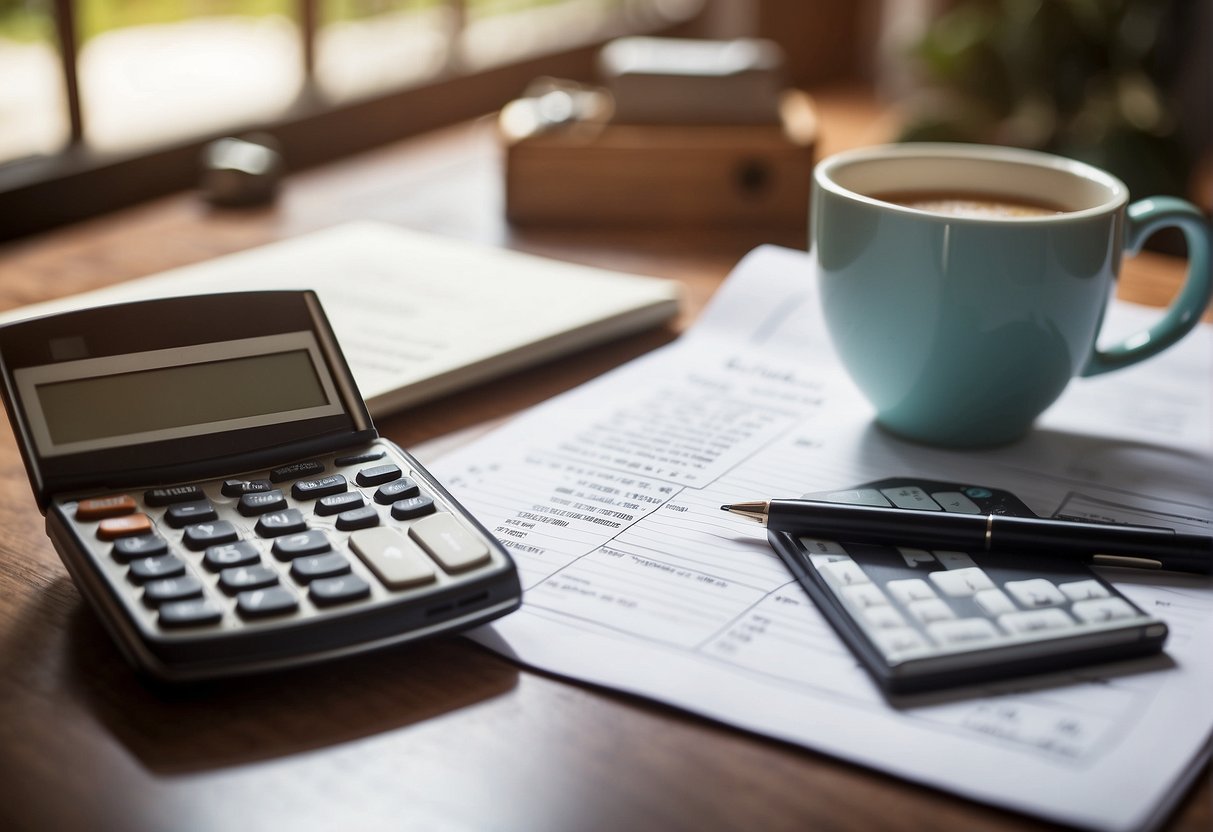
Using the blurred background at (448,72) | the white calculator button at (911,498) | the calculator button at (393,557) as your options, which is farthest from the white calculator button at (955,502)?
the blurred background at (448,72)

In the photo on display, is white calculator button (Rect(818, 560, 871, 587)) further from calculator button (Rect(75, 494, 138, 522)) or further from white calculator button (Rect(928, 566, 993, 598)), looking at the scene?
calculator button (Rect(75, 494, 138, 522))

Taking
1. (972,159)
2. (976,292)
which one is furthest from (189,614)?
(972,159)

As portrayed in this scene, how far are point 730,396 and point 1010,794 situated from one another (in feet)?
1.05

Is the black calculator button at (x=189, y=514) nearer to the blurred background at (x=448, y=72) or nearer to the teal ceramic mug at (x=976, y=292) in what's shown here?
the teal ceramic mug at (x=976, y=292)

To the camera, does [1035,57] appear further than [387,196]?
Yes

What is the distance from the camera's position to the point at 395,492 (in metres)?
0.45

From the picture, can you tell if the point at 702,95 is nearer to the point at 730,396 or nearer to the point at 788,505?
the point at 730,396

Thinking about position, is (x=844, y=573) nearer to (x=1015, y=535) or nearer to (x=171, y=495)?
(x=1015, y=535)

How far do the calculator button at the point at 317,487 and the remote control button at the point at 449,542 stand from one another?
4 cm

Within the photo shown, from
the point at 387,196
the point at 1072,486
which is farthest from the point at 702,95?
the point at 1072,486

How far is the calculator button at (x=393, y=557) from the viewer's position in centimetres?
40

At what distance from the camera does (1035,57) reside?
1.39m

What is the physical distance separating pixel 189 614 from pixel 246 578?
2 cm

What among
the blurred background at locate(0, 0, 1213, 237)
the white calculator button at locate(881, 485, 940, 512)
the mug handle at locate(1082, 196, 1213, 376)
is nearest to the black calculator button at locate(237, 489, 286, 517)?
the white calculator button at locate(881, 485, 940, 512)
